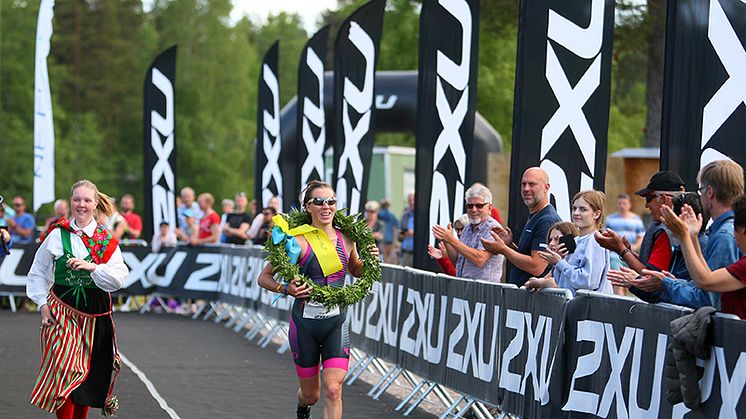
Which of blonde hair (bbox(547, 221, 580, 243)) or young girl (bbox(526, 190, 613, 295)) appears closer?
young girl (bbox(526, 190, 613, 295))

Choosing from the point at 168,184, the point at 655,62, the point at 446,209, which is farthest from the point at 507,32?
the point at 446,209

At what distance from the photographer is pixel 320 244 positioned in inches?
350

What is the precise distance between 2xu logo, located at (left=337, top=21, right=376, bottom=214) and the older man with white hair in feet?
19.9

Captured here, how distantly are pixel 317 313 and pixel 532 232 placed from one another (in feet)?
6.72

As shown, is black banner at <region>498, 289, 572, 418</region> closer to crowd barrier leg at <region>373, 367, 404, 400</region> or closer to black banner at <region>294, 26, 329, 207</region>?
crowd barrier leg at <region>373, 367, 404, 400</region>

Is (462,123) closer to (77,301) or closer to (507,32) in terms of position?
(77,301)

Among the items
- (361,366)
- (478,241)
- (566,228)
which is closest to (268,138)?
(361,366)

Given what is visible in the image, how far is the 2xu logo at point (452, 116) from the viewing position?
1309cm

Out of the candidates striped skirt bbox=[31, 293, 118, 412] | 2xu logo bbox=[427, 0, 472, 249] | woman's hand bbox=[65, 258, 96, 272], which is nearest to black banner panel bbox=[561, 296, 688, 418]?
woman's hand bbox=[65, 258, 96, 272]

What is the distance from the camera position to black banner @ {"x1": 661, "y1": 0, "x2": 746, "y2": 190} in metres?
8.46

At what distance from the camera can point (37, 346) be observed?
675 inches

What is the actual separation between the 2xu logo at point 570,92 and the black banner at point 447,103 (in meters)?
2.50

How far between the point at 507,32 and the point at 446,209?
24270mm

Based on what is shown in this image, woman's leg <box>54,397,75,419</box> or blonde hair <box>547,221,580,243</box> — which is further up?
blonde hair <box>547,221,580,243</box>
